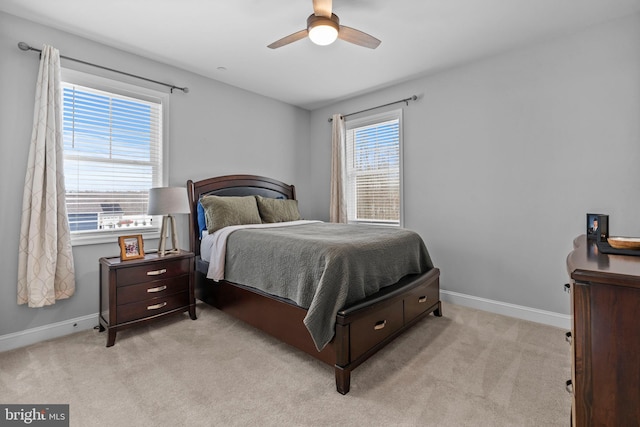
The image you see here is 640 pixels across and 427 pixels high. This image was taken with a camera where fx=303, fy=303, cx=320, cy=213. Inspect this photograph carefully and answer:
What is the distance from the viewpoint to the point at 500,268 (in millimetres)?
3105

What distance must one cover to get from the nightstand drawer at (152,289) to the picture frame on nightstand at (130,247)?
0.25 meters

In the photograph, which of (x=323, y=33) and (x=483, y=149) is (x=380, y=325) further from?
(x=483, y=149)

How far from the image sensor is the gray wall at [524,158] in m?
2.50

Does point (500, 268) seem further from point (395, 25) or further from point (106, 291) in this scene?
point (106, 291)

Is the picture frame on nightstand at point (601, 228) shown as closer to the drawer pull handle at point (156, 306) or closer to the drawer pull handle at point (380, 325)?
the drawer pull handle at point (380, 325)

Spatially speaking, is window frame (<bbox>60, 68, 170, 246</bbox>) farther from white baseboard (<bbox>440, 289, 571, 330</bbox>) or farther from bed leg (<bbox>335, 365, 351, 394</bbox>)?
white baseboard (<bbox>440, 289, 571, 330</bbox>)

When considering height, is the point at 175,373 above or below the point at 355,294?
below

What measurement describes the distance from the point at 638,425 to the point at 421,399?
1083mm

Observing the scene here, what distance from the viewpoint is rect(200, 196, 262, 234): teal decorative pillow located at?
319 centimetres

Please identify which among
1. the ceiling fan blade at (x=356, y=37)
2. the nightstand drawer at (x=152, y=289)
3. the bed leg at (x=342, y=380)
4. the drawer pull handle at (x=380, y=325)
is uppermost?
the ceiling fan blade at (x=356, y=37)

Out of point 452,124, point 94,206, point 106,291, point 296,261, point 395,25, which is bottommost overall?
point 106,291

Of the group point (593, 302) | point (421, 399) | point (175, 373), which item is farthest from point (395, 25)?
point (175, 373)

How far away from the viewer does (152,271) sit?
2625 millimetres

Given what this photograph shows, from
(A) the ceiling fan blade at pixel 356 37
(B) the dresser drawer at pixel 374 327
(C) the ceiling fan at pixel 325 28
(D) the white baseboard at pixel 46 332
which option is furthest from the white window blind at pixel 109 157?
(B) the dresser drawer at pixel 374 327
